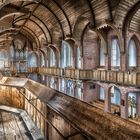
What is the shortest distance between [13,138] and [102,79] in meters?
11.9

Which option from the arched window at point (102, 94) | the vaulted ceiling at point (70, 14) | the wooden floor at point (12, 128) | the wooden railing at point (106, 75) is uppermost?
the vaulted ceiling at point (70, 14)

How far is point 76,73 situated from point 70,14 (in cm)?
630

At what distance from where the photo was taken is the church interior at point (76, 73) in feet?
11.1

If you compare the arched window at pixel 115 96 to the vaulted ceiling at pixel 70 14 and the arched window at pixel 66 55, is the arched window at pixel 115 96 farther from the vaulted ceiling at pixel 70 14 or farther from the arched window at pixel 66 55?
the arched window at pixel 66 55

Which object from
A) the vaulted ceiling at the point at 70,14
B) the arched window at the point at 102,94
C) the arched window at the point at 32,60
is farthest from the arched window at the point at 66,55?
the arched window at the point at 32,60

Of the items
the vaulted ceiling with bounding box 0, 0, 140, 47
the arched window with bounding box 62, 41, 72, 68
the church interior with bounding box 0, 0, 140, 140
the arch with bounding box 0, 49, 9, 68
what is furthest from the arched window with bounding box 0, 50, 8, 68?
the arched window with bounding box 62, 41, 72, 68

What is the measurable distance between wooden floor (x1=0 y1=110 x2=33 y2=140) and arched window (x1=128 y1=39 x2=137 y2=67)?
1329 centimetres

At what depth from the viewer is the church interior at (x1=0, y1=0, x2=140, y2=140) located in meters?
3.38

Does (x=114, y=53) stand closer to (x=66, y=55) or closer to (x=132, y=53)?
(x=132, y=53)

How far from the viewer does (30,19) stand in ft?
83.4

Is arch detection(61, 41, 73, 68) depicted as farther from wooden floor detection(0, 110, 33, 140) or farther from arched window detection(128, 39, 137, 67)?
wooden floor detection(0, 110, 33, 140)

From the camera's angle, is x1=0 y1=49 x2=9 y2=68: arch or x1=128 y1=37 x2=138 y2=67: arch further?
x1=0 y1=49 x2=9 y2=68: arch

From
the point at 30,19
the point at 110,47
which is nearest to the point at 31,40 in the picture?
the point at 30,19

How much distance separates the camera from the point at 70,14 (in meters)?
19.0
